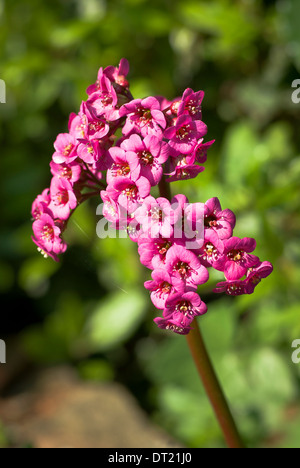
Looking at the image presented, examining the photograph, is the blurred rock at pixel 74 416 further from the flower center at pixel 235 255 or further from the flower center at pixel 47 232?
the flower center at pixel 235 255

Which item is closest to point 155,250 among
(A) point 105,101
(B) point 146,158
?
(B) point 146,158

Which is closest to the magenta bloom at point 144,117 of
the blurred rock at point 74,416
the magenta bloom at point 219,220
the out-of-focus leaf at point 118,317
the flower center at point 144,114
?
the flower center at point 144,114

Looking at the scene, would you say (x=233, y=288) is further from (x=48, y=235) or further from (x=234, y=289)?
(x=48, y=235)

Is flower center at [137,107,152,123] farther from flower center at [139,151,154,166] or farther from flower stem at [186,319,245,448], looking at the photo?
flower stem at [186,319,245,448]

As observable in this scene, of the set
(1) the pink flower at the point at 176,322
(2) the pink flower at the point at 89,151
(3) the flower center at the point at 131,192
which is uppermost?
(2) the pink flower at the point at 89,151

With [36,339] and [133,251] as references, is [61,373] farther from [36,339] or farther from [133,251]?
[133,251]

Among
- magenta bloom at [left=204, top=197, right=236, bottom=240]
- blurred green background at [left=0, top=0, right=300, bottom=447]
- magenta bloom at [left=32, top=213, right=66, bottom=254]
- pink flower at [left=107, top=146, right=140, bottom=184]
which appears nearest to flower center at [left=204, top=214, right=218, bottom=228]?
magenta bloom at [left=204, top=197, right=236, bottom=240]

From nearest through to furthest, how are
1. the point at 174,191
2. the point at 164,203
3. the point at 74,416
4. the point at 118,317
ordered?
1. the point at 164,203
2. the point at 174,191
3. the point at 74,416
4. the point at 118,317
